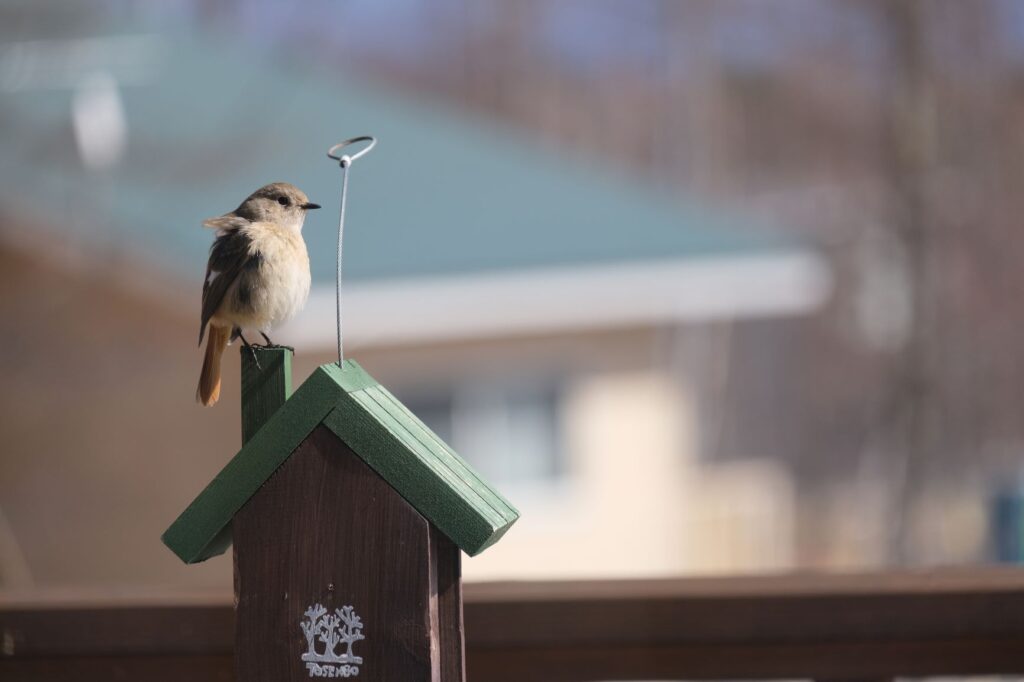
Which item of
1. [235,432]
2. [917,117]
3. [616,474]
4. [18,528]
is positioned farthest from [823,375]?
[18,528]

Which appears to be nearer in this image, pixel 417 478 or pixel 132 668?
pixel 417 478

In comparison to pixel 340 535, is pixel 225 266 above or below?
above

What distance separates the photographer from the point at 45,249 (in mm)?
7898

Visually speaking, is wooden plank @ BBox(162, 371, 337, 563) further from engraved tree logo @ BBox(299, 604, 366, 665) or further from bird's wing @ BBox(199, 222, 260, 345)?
bird's wing @ BBox(199, 222, 260, 345)

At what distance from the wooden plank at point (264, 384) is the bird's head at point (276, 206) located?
443 mm

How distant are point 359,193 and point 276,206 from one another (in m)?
8.03

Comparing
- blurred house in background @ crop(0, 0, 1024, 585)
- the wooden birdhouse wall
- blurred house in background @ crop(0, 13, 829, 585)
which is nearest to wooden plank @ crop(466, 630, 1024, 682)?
the wooden birdhouse wall

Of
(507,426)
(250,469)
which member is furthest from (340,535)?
(507,426)

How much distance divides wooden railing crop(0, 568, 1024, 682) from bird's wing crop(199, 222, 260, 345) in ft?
1.77

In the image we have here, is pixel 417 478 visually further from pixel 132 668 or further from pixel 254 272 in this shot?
pixel 132 668

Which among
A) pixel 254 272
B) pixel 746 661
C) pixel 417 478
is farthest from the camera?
pixel 746 661

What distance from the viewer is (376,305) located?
8.59 m

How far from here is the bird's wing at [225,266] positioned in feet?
6.02

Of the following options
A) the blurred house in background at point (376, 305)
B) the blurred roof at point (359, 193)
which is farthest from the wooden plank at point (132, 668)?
the blurred house in background at point (376, 305)
